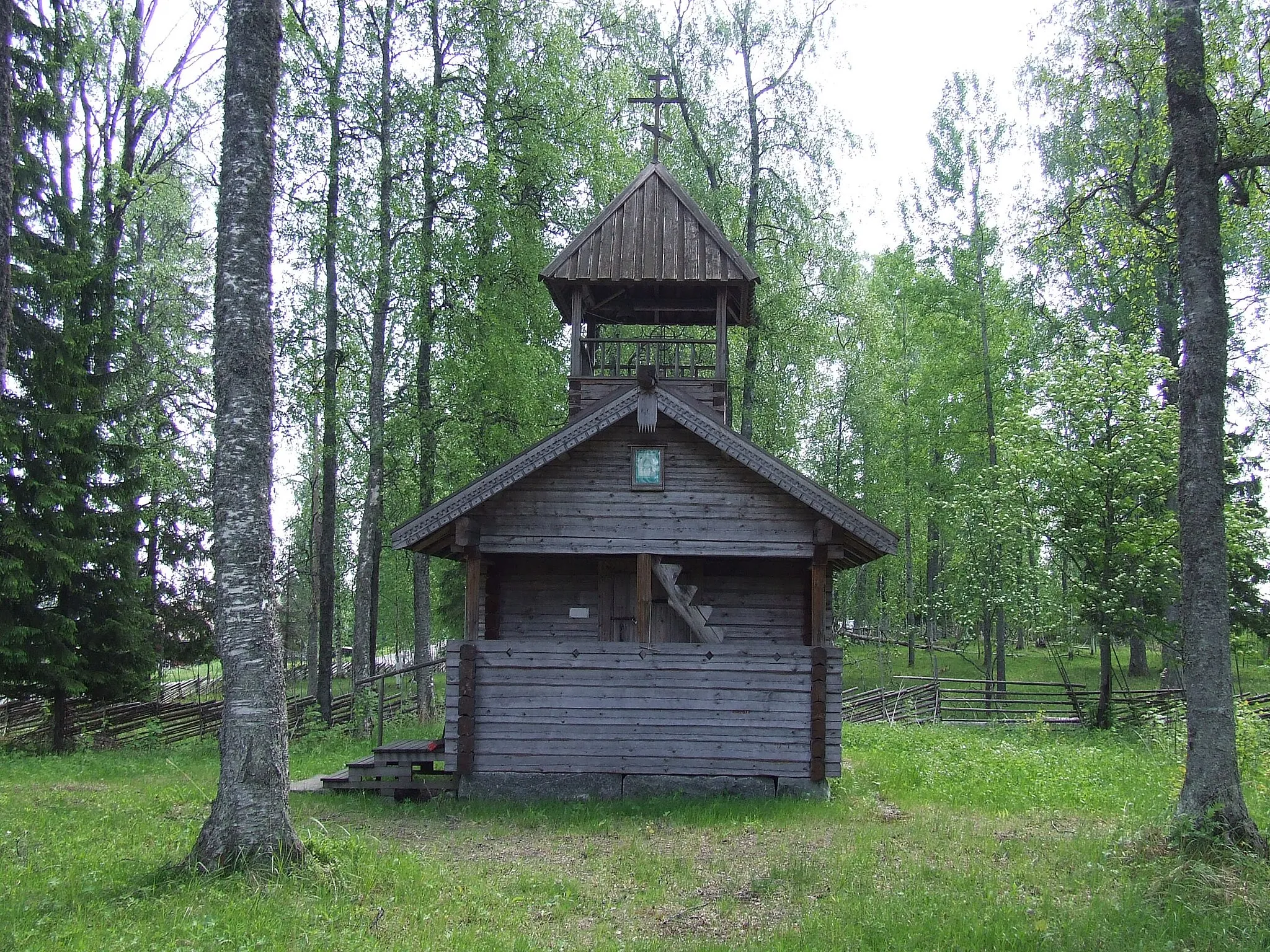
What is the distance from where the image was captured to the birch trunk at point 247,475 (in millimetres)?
7566

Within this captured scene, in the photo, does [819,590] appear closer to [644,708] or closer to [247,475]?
[644,708]

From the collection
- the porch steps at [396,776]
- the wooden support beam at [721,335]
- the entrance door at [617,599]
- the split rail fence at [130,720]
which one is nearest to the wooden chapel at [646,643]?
the porch steps at [396,776]

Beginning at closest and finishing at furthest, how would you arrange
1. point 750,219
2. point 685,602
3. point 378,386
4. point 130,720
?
point 685,602, point 378,386, point 130,720, point 750,219

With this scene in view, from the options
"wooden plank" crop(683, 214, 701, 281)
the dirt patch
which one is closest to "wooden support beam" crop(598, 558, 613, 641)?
the dirt patch

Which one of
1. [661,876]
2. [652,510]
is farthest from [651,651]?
[661,876]

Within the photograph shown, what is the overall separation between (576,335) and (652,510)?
364 cm

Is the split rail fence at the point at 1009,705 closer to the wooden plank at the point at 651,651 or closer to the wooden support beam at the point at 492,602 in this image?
the wooden plank at the point at 651,651

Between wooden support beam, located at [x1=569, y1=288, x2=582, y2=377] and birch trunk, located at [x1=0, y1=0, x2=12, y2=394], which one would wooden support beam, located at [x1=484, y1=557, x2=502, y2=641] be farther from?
birch trunk, located at [x1=0, y1=0, x2=12, y2=394]

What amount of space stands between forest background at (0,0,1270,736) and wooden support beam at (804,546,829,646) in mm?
4703

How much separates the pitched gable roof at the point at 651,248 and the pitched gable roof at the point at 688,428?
9.95 ft

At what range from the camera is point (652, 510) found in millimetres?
13203

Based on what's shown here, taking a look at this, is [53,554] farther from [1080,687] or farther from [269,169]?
[1080,687]

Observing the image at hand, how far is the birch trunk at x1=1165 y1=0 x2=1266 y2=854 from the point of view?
312 inches

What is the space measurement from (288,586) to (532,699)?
29431 mm
